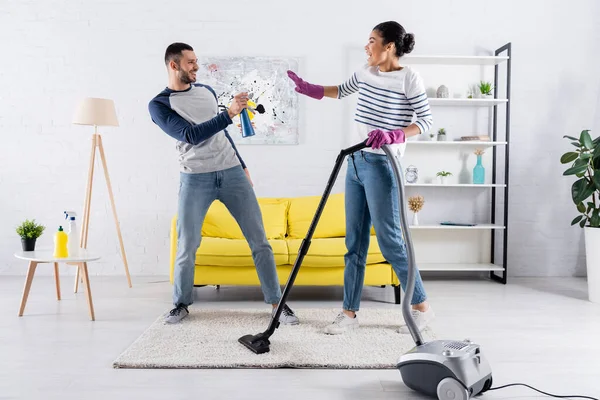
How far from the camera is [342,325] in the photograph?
292 centimetres

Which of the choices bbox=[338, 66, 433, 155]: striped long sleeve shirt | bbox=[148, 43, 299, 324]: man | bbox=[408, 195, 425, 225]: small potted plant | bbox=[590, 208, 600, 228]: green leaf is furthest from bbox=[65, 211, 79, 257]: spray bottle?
bbox=[590, 208, 600, 228]: green leaf

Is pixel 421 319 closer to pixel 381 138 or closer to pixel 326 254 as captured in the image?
pixel 326 254

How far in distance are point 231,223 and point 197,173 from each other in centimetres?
110

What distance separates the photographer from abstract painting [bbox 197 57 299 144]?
4.71m

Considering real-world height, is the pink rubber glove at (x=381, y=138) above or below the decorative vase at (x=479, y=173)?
above

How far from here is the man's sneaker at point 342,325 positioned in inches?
113

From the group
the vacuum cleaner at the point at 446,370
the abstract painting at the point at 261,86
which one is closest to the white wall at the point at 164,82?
the abstract painting at the point at 261,86

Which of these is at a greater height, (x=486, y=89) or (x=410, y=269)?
(x=486, y=89)

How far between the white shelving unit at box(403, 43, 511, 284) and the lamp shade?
89.4 inches

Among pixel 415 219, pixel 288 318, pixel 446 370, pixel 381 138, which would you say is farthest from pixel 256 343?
pixel 415 219

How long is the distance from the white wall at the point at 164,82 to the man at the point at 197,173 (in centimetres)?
175

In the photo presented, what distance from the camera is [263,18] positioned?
4.75m

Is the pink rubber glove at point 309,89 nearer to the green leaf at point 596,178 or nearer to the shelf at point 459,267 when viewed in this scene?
the shelf at point 459,267

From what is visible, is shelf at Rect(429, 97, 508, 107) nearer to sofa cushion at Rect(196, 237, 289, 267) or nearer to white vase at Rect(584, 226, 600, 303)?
white vase at Rect(584, 226, 600, 303)
